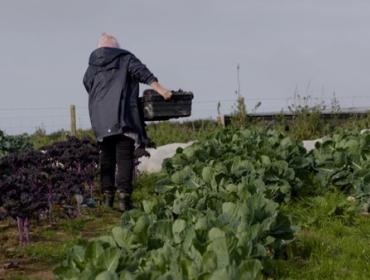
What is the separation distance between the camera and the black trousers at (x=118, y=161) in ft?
23.2

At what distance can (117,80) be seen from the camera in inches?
278

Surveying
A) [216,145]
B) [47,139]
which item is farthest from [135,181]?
[47,139]

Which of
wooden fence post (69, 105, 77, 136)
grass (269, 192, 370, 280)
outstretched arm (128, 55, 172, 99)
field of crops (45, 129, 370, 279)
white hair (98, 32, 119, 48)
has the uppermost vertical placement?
white hair (98, 32, 119, 48)

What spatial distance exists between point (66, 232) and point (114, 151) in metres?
1.28

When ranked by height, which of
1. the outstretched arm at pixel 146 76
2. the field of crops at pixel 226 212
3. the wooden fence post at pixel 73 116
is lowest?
the field of crops at pixel 226 212

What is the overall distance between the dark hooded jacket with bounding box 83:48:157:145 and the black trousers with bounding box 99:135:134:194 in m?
0.15

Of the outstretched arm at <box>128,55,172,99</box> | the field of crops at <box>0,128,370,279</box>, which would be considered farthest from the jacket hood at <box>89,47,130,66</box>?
the field of crops at <box>0,128,370,279</box>

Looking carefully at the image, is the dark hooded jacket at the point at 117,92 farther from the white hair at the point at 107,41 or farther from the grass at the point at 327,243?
the grass at the point at 327,243

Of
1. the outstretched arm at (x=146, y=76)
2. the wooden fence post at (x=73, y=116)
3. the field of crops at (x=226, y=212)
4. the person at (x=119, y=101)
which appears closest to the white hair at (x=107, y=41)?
the person at (x=119, y=101)

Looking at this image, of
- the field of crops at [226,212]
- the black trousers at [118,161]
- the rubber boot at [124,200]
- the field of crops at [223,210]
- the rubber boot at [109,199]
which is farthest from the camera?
the rubber boot at [109,199]

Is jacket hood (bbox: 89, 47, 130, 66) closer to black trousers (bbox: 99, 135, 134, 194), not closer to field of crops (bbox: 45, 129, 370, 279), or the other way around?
black trousers (bbox: 99, 135, 134, 194)

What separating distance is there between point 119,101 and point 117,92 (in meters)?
0.09

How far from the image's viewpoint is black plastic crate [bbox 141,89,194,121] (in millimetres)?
7016

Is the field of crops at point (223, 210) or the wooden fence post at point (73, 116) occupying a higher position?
the wooden fence post at point (73, 116)
